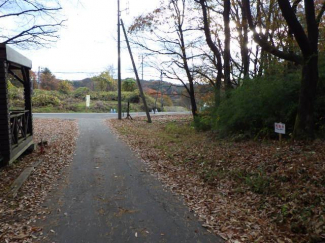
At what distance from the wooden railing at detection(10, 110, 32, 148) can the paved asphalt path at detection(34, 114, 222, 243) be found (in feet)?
6.89

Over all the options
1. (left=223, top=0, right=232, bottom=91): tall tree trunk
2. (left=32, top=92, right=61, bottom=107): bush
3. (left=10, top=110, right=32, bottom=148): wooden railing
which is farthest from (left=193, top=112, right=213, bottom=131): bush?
(left=32, top=92, right=61, bottom=107): bush

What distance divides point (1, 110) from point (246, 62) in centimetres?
1281

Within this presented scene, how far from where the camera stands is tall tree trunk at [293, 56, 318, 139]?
8789 mm

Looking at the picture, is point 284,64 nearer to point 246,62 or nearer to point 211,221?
point 246,62

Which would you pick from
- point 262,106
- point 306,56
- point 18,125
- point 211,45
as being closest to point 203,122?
point 211,45

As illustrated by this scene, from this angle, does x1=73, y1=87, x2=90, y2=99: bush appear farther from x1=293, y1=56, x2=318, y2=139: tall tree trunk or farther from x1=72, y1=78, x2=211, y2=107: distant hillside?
x1=293, y1=56, x2=318, y2=139: tall tree trunk

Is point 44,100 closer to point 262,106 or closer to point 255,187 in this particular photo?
point 262,106

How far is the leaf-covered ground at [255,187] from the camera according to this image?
470 centimetres

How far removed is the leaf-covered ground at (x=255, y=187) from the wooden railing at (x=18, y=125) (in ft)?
14.3

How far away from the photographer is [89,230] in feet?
15.8

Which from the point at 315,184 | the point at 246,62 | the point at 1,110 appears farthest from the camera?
the point at 246,62

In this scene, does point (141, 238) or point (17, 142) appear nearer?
point (141, 238)

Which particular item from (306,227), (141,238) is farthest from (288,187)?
(141,238)

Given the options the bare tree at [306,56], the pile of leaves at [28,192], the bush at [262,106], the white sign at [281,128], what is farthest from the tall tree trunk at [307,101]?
the pile of leaves at [28,192]
